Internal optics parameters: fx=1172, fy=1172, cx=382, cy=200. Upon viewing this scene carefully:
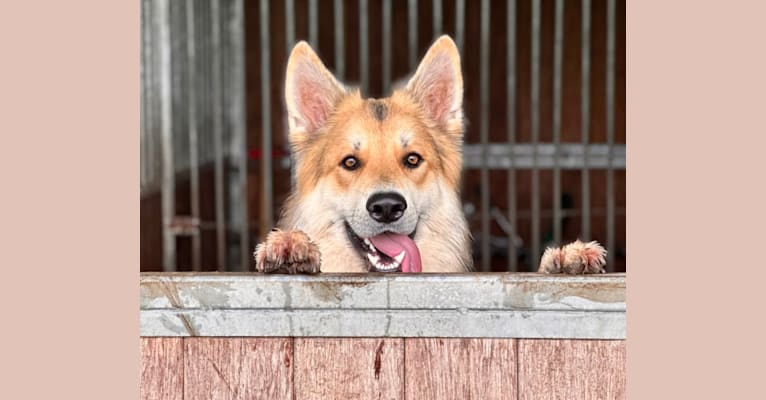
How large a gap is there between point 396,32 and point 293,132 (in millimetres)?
1737

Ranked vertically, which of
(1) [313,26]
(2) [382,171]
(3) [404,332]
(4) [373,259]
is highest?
(1) [313,26]

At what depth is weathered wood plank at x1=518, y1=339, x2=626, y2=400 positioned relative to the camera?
13.2 feet

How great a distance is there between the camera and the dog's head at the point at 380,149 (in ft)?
13.7

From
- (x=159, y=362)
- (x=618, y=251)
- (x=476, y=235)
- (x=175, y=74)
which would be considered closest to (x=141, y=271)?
(x=159, y=362)

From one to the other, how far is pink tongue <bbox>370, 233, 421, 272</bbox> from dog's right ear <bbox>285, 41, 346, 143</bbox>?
499 mm

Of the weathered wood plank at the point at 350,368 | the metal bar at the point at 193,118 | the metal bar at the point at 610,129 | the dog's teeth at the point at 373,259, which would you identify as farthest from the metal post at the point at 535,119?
the metal bar at the point at 193,118

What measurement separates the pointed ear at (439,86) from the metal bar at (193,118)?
3.15ft

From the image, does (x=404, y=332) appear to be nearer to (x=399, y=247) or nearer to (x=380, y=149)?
(x=399, y=247)

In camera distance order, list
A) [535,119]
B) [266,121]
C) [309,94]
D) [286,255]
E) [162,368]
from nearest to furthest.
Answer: [286,255] → [162,368] → [309,94] → [266,121] → [535,119]

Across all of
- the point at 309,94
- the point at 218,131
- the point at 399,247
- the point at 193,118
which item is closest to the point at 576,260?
the point at 399,247

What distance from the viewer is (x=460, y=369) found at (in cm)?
405

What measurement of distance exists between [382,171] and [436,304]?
20.4 inches

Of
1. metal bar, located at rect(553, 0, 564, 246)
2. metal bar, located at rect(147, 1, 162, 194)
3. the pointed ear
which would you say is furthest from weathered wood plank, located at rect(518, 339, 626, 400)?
metal bar, located at rect(147, 1, 162, 194)

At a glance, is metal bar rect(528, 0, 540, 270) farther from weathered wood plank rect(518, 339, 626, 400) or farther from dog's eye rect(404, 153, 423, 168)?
weathered wood plank rect(518, 339, 626, 400)
